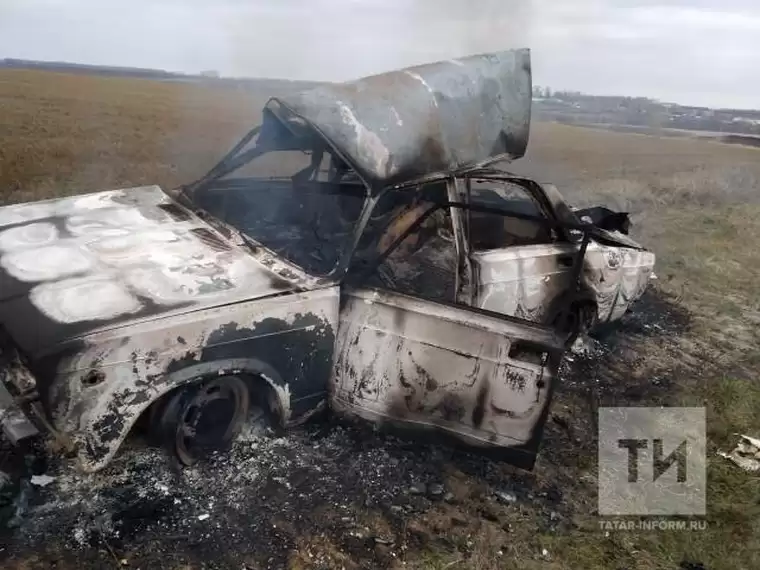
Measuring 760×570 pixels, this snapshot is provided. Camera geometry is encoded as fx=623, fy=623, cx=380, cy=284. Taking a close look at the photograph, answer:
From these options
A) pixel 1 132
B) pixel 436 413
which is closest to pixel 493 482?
pixel 436 413

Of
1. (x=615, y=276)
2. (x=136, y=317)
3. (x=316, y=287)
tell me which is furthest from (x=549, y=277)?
(x=136, y=317)

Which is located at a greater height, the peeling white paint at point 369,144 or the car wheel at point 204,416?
the peeling white paint at point 369,144

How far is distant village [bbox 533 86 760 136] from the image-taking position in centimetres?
3606

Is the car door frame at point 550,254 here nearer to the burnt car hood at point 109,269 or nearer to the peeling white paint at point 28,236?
the burnt car hood at point 109,269

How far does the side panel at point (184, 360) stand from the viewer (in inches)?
103

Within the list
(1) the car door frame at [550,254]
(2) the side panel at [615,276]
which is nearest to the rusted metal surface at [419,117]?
(1) the car door frame at [550,254]

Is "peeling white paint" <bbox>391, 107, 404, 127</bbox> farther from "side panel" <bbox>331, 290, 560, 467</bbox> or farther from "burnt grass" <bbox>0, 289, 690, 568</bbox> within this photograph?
"burnt grass" <bbox>0, 289, 690, 568</bbox>

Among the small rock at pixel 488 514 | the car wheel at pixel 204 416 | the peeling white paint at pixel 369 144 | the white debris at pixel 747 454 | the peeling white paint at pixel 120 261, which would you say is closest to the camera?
the peeling white paint at pixel 120 261

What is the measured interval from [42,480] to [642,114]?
4668 cm

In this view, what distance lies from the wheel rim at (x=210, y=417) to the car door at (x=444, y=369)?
53 cm

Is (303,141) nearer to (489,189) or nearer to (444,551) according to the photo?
(489,189)

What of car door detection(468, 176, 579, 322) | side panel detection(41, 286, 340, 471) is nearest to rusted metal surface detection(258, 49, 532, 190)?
car door detection(468, 176, 579, 322)

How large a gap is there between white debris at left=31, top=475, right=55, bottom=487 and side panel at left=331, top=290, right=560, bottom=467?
4.77 feet

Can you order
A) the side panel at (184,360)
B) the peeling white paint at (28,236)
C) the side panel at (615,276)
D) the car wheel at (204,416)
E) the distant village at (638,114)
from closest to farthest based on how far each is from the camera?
the side panel at (184,360), the car wheel at (204,416), the peeling white paint at (28,236), the side panel at (615,276), the distant village at (638,114)
